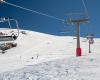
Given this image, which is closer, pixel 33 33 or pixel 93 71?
pixel 93 71

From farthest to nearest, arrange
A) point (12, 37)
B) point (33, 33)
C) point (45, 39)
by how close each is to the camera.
A: point (33, 33)
point (45, 39)
point (12, 37)

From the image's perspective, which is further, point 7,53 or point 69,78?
point 7,53

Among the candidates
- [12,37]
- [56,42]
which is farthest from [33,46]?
[12,37]

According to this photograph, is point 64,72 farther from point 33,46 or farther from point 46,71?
point 33,46

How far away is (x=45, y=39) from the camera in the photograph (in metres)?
57.0

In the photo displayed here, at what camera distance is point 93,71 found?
15953mm

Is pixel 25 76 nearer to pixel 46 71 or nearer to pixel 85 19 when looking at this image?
pixel 46 71

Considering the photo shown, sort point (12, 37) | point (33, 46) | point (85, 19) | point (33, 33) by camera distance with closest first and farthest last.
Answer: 1. point (12, 37)
2. point (85, 19)
3. point (33, 46)
4. point (33, 33)

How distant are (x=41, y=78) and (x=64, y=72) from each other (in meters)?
2.12

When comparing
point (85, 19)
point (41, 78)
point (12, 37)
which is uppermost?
point (85, 19)

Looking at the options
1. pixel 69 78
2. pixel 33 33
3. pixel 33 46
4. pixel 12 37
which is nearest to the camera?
pixel 69 78

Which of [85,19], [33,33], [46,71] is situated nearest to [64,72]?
[46,71]

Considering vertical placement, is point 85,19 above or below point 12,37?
above

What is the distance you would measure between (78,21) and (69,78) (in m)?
16.7
